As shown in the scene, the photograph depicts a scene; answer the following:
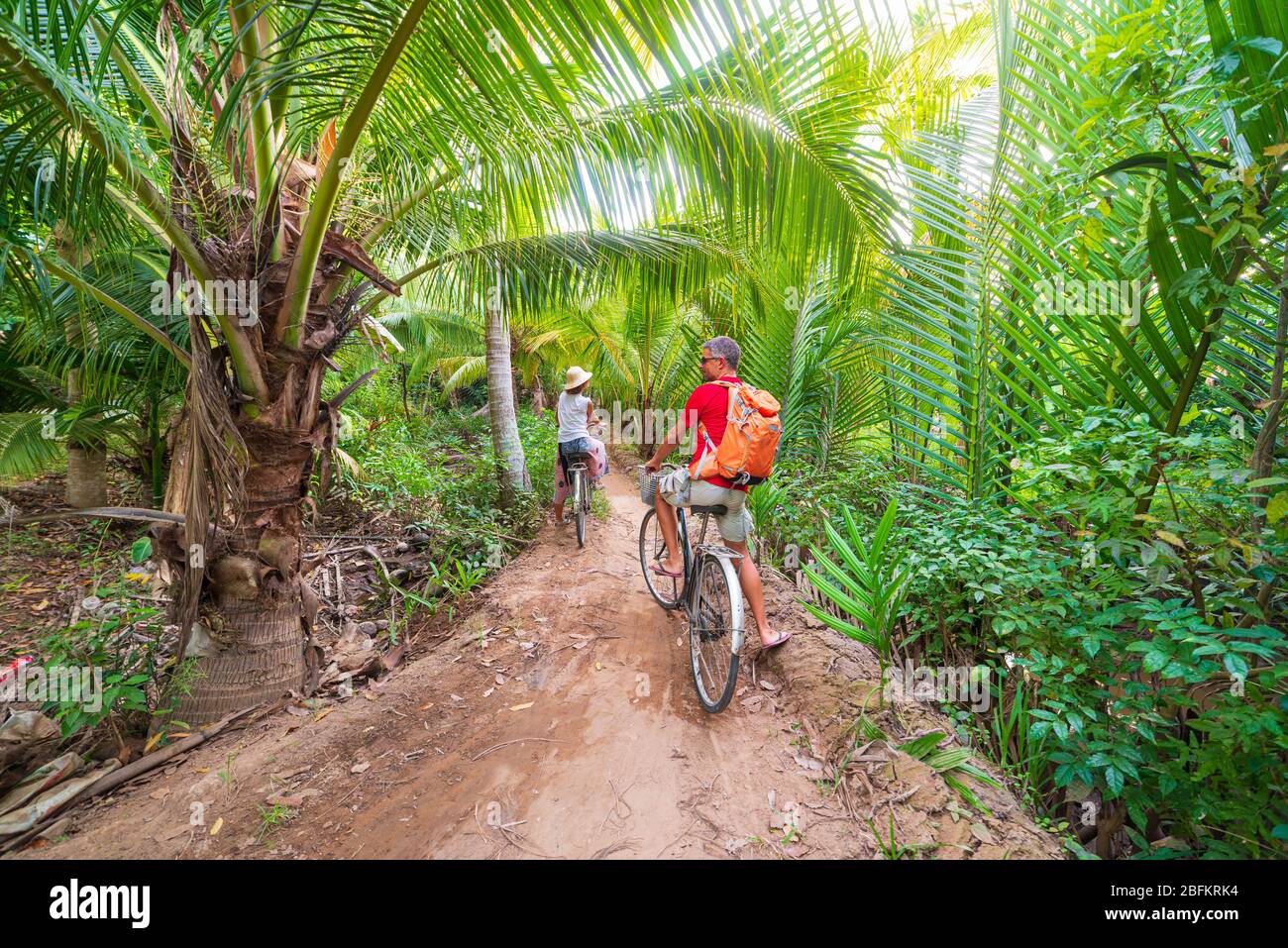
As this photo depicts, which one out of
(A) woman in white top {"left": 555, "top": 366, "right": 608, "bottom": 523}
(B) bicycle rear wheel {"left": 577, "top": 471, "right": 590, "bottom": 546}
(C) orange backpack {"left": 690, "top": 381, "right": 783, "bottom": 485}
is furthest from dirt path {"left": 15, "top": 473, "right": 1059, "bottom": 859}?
(A) woman in white top {"left": 555, "top": 366, "right": 608, "bottom": 523}

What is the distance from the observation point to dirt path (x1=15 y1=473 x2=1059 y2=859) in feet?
6.56

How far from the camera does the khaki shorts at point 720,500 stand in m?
2.82

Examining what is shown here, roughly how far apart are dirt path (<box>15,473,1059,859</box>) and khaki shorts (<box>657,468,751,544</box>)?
2.60 ft

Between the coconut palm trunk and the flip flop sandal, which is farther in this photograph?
the coconut palm trunk

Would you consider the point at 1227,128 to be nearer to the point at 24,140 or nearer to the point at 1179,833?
the point at 1179,833

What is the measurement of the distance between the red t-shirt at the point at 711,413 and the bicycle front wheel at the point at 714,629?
1.67 feet

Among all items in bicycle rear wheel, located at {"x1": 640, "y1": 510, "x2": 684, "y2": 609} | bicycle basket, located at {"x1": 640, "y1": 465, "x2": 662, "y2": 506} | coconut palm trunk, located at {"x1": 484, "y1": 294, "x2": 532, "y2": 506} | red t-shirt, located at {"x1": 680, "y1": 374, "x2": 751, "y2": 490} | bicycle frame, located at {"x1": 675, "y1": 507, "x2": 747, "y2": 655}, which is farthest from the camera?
coconut palm trunk, located at {"x1": 484, "y1": 294, "x2": 532, "y2": 506}

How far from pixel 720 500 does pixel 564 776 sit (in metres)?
1.52

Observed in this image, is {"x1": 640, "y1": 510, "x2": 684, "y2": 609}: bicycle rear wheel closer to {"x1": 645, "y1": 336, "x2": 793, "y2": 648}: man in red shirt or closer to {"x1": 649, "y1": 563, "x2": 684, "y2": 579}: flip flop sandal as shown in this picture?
{"x1": 649, "y1": 563, "x2": 684, "y2": 579}: flip flop sandal

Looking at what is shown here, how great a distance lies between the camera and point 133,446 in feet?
17.6

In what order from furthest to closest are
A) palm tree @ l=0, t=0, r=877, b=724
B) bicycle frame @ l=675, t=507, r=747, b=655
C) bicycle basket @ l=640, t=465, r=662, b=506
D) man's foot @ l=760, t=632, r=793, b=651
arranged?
bicycle basket @ l=640, t=465, r=662, b=506
man's foot @ l=760, t=632, r=793, b=651
bicycle frame @ l=675, t=507, r=747, b=655
palm tree @ l=0, t=0, r=877, b=724

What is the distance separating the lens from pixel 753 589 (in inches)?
110

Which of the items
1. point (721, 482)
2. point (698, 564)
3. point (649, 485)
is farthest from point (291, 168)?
point (698, 564)
